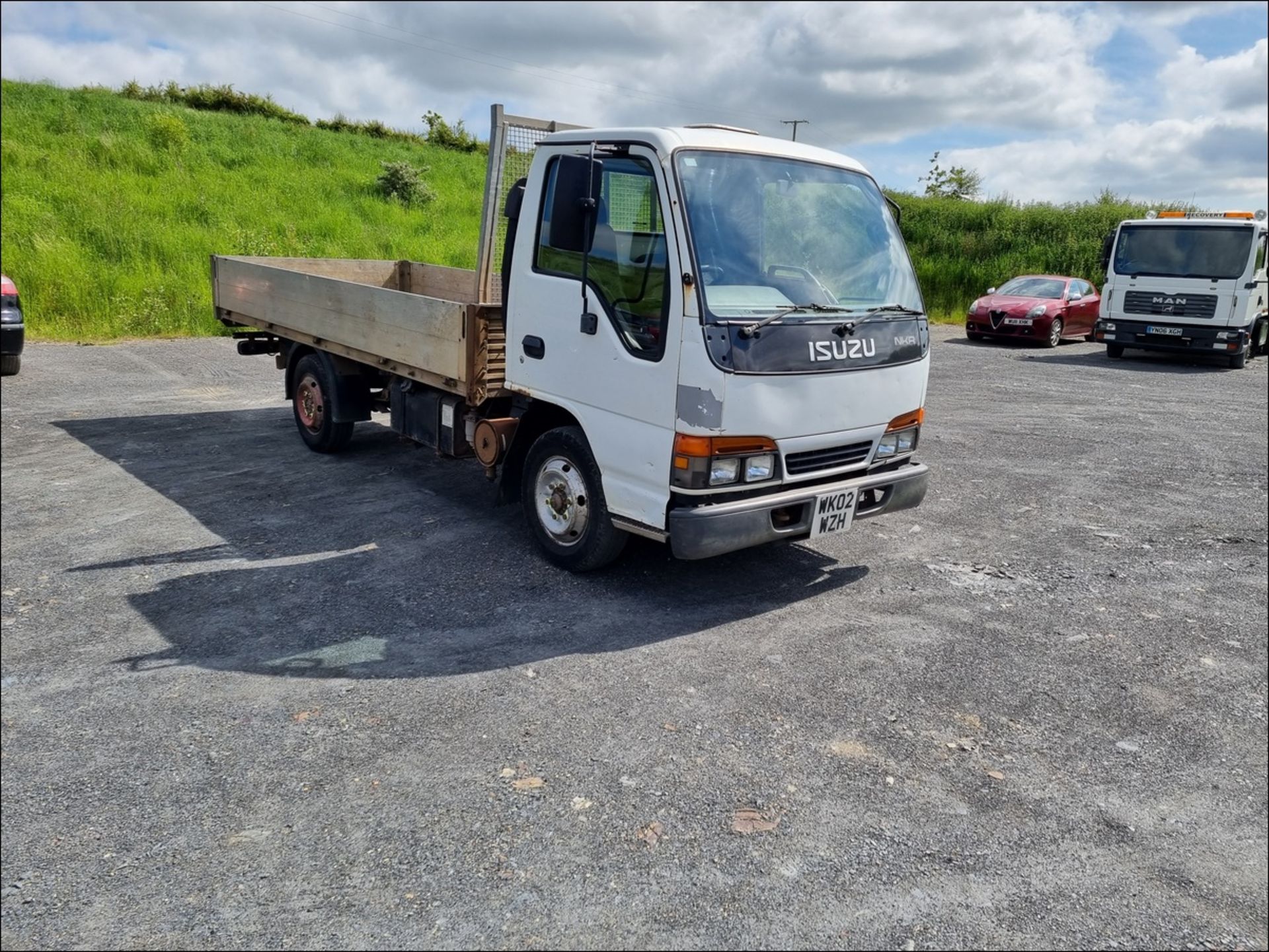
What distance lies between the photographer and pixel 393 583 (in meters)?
5.43

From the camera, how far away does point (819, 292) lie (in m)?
5.07

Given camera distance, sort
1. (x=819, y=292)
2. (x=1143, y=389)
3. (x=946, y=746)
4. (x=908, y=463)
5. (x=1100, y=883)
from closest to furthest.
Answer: (x=1100, y=883), (x=946, y=746), (x=819, y=292), (x=908, y=463), (x=1143, y=389)

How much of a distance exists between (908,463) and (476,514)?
299 cm

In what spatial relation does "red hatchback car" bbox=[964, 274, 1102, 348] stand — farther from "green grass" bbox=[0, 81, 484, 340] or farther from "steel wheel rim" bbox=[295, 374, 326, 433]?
"steel wheel rim" bbox=[295, 374, 326, 433]

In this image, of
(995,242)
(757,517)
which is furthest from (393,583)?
(995,242)

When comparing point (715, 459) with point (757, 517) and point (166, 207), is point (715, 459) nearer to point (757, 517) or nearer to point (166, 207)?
point (757, 517)

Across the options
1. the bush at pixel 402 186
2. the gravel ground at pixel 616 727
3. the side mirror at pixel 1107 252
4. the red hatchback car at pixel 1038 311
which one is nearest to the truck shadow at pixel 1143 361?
the red hatchback car at pixel 1038 311

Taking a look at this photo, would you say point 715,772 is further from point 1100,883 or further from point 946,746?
point 1100,883

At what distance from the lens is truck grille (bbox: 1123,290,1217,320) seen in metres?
14.9

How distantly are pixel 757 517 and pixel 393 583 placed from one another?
2169mm

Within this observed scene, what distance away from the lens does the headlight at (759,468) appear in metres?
4.79

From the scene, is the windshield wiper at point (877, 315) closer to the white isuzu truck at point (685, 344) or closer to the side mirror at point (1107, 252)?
the white isuzu truck at point (685, 344)

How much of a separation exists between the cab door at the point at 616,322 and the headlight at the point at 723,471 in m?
0.23

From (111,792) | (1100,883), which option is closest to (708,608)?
(1100,883)
